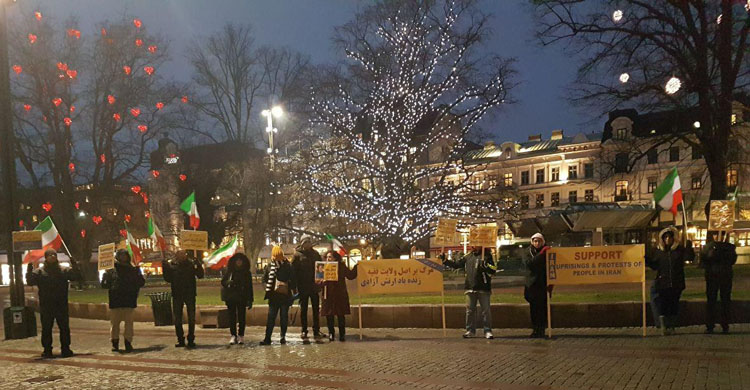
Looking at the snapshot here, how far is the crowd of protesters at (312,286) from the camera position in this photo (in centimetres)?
1084

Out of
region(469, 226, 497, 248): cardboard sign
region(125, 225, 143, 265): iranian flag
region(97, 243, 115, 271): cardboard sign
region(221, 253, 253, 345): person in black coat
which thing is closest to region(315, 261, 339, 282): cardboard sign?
region(221, 253, 253, 345): person in black coat

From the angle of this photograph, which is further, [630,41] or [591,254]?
[630,41]

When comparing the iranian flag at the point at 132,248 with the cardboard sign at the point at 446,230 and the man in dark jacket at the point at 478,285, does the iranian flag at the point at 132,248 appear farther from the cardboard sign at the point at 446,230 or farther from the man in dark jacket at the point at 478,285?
the man in dark jacket at the point at 478,285

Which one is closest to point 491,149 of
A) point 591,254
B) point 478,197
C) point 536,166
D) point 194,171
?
point 536,166

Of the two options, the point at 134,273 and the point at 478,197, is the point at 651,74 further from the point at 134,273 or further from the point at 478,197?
the point at 134,273

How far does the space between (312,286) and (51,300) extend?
Result: 4.52 metres

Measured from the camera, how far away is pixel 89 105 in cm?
3494

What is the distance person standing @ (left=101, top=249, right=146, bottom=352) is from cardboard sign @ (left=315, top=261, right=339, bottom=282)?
3214mm

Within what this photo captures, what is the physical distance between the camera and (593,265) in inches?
442

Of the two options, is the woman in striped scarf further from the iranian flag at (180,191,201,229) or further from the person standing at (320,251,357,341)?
the iranian flag at (180,191,201,229)

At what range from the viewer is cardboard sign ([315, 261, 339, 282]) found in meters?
11.6

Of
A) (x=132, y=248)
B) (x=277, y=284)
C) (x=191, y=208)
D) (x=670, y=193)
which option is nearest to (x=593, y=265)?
(x=670, y=193)

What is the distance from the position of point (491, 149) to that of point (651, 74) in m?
45.9

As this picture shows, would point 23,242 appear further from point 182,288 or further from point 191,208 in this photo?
point 182,288
